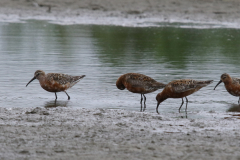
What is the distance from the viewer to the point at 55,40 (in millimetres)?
22844

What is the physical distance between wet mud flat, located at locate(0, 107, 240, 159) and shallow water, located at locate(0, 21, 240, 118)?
1277mm

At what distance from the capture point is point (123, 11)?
33906 millimetres

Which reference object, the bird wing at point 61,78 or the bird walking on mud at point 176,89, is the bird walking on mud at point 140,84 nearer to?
the bird walking on mud at point 176,89

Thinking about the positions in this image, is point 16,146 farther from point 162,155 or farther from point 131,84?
point 131,84

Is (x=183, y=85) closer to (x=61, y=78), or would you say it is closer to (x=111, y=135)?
(x=61, y=78)

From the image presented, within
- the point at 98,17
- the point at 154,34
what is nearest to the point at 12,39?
the point at 154,34

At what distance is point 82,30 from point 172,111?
18082 millimetres

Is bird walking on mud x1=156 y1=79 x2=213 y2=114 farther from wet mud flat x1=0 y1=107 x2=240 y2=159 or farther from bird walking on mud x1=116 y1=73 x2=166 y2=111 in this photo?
wet mud flat x1=0 y1=107 x2=240 y2=159

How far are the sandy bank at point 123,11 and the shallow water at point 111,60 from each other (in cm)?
330

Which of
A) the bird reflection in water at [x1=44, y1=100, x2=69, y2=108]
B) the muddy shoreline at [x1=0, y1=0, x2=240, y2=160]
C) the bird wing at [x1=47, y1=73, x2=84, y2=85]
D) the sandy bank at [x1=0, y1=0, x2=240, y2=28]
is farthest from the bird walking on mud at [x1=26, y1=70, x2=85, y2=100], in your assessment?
the sandy bank at [x1=0, y1=0, x2=240, y2=28]

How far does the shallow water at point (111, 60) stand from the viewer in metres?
10.8

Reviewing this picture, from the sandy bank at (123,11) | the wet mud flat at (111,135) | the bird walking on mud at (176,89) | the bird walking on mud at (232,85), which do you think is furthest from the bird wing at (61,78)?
the sandy bank at (123,11)

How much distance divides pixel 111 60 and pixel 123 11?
57.6 ft

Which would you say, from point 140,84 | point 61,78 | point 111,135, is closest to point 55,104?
point 61,78
